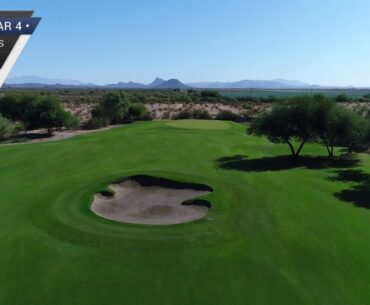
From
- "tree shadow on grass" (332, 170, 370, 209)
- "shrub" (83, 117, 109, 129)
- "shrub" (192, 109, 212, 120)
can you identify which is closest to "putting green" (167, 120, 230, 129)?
"shrub" (192, 109, 212, 120)

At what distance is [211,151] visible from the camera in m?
45.7

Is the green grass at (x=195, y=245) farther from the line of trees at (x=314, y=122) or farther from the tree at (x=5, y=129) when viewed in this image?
the tree at (x=5, y=129)

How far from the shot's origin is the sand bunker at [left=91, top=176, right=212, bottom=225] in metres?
25.7

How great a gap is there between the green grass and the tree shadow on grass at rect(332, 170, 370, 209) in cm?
78

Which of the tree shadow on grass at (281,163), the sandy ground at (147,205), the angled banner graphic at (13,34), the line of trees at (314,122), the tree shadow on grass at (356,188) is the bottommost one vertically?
the sandy ground at (147,205)

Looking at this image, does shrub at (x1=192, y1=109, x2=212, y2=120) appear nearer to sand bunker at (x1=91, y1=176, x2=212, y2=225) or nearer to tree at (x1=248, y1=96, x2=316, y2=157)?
tree at (x1=248, y1=96, x2=316, y2=157)

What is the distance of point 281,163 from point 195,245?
73.7 ft

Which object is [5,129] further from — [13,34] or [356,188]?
[356,188]

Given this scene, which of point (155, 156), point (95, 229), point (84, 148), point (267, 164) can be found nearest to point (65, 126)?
point (84, 148)

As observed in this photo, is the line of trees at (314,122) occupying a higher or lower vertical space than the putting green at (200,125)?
higher

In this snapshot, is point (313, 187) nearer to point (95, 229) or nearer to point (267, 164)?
point (267, 164)

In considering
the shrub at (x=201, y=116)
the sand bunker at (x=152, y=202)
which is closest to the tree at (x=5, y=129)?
the sand bunker at (x=152, y=202)

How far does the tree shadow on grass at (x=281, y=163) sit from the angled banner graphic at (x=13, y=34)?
→ 21131mm

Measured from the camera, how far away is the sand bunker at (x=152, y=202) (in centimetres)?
2571
